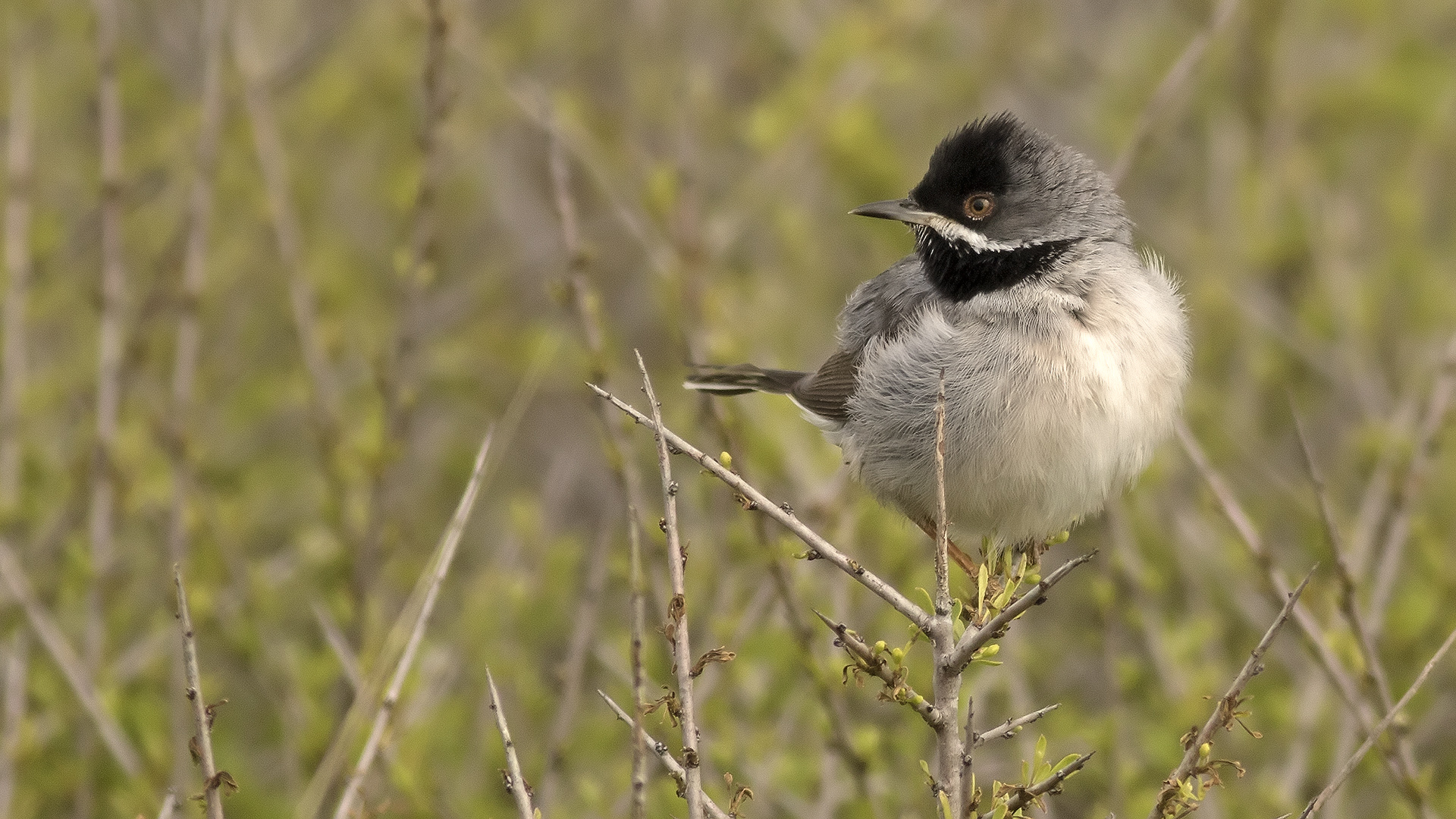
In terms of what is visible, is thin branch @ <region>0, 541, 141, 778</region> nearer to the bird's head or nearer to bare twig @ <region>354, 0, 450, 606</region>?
bare twig @ <region>354, 0, 450, 606</region>

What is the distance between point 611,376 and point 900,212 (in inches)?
38.6

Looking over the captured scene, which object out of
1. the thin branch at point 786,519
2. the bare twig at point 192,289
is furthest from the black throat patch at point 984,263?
the bare twig at point 192,289

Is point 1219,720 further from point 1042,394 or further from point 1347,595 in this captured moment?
point 1042,394

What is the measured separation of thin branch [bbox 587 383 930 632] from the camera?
2295 mm

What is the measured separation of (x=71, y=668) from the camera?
3877 mm

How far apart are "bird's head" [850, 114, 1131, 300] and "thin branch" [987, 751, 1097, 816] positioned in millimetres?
1809

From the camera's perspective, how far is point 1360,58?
720cm

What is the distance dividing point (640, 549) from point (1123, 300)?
1469 mm

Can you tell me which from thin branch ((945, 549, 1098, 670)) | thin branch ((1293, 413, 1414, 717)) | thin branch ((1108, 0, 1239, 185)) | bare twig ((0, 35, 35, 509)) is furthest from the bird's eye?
bare twig ((0, 35, 35, 509))

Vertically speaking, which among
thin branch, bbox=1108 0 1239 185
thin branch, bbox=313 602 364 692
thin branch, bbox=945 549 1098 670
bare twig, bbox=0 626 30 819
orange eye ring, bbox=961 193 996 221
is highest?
thin branch, bbox=1108 0 1239 185

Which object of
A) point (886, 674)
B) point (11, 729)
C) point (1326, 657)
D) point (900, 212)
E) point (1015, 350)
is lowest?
point (11, 729)

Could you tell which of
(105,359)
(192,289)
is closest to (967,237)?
(192,289)

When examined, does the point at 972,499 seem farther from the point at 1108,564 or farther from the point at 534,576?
the point at 534,576

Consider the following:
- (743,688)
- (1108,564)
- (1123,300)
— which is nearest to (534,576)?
(743,688)
